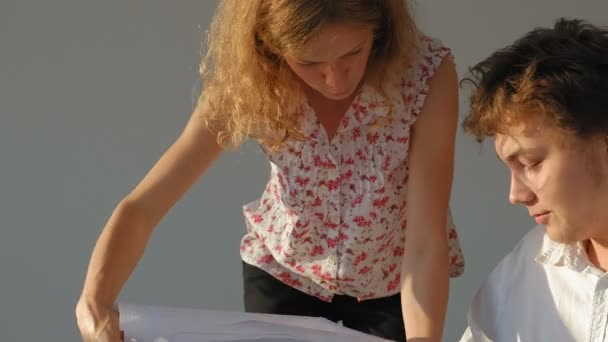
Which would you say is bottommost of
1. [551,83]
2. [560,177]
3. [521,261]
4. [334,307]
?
[334,307]

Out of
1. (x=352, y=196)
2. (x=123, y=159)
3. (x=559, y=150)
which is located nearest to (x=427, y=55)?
(x=352, y=196)

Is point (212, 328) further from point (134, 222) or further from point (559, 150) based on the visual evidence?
point (559, 150)

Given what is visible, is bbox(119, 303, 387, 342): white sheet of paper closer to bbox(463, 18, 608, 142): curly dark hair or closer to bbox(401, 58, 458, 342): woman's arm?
bbox(401, 58, 458, 342): woman's arm

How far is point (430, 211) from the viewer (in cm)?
149

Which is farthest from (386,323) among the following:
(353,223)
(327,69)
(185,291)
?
(185,291)

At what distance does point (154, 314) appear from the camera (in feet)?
4.67

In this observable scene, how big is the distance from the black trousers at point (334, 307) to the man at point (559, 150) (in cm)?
32

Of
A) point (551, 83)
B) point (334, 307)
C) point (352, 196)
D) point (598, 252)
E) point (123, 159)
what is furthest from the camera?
point (123, 159)

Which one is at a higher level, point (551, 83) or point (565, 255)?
point (551, 83)

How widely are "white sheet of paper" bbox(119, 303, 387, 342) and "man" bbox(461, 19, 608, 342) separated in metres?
0.24

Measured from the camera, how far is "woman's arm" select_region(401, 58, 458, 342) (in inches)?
57.2

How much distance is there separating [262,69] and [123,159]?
1341 millimetres

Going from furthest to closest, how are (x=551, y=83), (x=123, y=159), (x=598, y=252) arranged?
(x=123, y=159)
(x=598, y=252)
(x=551, y=83)

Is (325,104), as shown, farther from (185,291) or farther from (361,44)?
(185,291)
